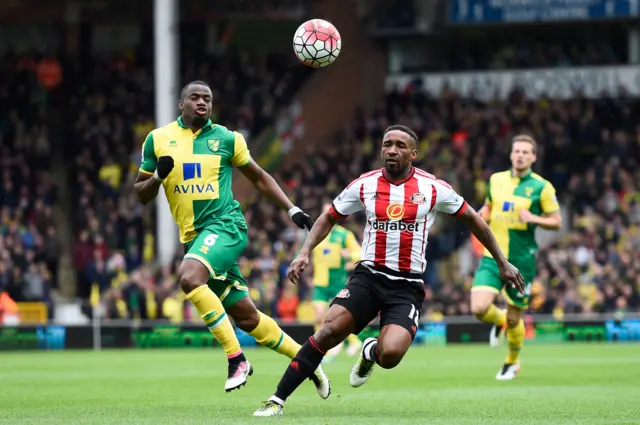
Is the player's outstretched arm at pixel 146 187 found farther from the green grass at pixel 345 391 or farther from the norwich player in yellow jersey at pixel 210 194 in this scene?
the green grass at pixel 345 391

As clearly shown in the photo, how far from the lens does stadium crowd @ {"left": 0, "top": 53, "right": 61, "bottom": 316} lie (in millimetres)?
26188

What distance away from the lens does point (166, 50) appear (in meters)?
26.9

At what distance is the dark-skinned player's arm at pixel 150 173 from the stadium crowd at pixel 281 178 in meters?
14.0

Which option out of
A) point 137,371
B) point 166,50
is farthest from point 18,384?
point 166,50

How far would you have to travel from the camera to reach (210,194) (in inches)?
412

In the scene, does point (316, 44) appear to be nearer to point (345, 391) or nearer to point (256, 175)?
point (256, 175)

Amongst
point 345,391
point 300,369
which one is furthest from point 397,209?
point 345,391

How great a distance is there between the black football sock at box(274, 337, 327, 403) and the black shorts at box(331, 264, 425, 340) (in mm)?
343

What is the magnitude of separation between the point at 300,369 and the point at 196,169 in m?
2.05

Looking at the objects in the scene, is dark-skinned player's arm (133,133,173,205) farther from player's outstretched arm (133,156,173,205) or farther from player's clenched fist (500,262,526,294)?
player's clenched fist (500,262,526,294)

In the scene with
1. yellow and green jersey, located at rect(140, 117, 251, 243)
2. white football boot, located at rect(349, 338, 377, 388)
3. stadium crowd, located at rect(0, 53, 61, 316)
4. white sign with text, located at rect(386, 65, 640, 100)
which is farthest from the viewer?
white sign with text, located at rect(386, 65, 640, 100)

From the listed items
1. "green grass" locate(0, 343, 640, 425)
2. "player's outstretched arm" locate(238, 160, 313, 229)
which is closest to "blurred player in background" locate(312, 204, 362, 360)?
"green grass" locate(0, 343, 640, 425)

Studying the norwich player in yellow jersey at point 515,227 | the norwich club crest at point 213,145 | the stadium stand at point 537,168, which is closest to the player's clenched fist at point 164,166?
the norwich club crest at point 213,145

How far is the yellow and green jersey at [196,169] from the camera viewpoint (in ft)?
34.3
